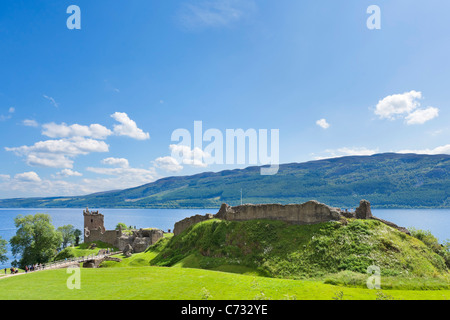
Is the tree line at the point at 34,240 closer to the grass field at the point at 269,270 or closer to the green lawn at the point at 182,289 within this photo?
the grass field at the point at 269,270

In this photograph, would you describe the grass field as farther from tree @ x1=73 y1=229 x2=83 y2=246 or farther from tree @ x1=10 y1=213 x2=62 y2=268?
tree @ x1=73 y1=229 x2=83 y2=246

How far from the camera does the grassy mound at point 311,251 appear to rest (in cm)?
2612

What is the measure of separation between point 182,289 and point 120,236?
2336 inches

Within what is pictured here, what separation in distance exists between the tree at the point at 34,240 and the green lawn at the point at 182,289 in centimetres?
4447

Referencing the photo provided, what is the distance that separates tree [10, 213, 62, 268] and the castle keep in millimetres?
12172

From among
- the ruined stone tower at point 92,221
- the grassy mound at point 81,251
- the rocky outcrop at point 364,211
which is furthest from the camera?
the ruined stone tower at point 92,221

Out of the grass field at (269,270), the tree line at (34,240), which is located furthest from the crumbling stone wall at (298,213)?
the tree line at (34,240)

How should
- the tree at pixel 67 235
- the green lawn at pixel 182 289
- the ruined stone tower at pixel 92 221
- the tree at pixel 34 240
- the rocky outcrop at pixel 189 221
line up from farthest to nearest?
1. the tree at pixel 67 235
2. the ruined stone tower at pixel 92 221
3. the tree at pixel 34 240
4. the rocky outcrop at pixel 189 221
5. the green lawn at pixel 182 289

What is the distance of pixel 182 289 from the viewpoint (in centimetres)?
1967

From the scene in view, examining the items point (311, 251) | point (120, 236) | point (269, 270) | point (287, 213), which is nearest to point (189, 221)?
point (287, 213)

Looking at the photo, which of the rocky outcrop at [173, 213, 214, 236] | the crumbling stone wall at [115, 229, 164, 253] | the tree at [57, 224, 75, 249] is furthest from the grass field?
the tree at [57, 224, 75, 249]
